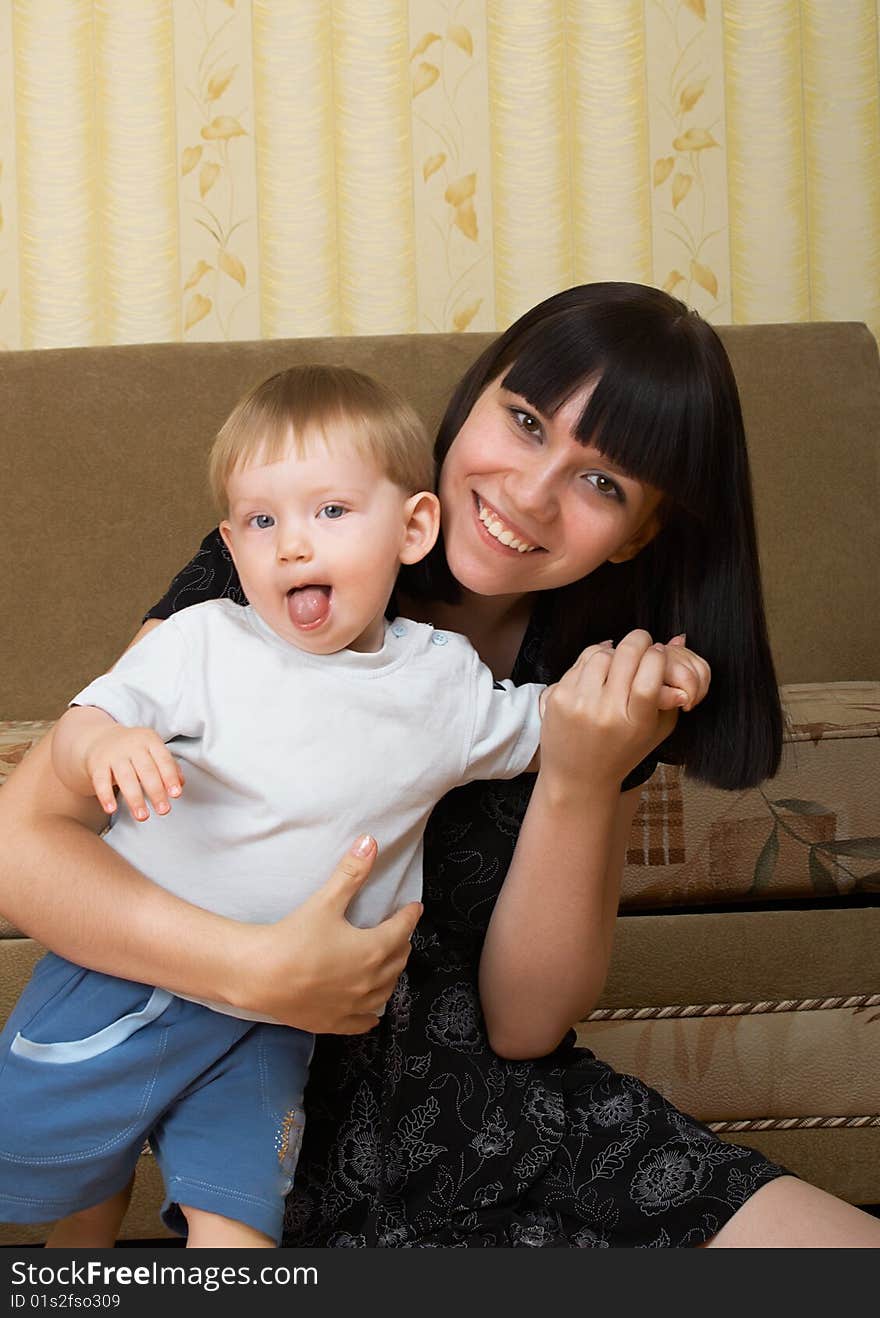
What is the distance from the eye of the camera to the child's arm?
785mm

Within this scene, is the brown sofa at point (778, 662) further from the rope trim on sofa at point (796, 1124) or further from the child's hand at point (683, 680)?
the child's hand at point (683, 680)

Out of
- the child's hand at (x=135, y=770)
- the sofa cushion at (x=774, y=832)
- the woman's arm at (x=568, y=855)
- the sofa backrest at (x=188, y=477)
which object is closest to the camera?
the child's hand at (x=135, y=770)

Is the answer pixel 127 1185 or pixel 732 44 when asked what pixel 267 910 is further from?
pixel 732 44

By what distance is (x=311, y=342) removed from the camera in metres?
2.34

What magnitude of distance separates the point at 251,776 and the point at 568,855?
0.95 feet

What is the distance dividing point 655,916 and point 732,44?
1.92 metres

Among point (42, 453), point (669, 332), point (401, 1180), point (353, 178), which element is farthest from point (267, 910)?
point (353, 178)

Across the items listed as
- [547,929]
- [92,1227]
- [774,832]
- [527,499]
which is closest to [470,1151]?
[547,929]

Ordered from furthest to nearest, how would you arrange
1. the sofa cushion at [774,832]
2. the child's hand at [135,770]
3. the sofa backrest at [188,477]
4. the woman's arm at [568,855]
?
1. the sofa backrest at [188,477]
2. the sofa cushion at [774,832]
3. the woman's arm at [568,855]
4. the child's hand at [135,770]

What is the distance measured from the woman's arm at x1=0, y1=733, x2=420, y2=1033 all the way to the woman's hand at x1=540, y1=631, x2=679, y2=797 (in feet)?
0.58

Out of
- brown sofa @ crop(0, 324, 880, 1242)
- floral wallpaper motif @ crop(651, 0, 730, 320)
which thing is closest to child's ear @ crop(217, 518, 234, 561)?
brown sofa @ crop(0, 324, 880, 1242)

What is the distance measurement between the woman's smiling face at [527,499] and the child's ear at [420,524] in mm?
50

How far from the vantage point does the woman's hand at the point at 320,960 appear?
0.84m

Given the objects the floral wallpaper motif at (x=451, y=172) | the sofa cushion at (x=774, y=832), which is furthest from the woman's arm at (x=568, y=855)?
the floral wallpaper motif at (x=451, y=172)
